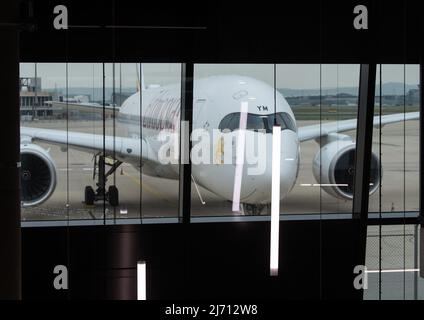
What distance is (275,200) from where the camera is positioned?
5.49 meters

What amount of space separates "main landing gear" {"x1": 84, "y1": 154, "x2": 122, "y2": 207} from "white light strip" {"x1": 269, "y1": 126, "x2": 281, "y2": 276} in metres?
1.07

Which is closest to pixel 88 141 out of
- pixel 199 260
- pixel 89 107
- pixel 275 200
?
pixel 89 107

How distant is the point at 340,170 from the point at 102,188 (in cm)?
168

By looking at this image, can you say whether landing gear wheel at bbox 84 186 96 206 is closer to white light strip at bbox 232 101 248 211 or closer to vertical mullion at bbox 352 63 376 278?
white light strip at bbox 232 101 248 211

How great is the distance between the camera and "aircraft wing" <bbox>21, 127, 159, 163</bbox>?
5492 millimetres

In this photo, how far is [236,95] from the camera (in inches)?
250

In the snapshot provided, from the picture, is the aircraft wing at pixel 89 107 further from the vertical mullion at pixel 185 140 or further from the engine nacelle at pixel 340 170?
the engine nacelle at pixel 340 170

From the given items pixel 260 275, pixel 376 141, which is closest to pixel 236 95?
pixel 376 141

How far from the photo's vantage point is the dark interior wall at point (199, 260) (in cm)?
528

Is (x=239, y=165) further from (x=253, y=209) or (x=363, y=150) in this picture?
(x=363, y=150)
